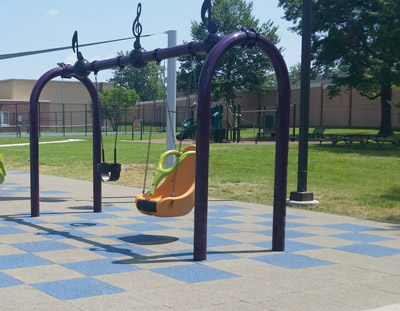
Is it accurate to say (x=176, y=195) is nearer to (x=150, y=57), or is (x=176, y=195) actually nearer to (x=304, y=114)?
(x=150, y=57)

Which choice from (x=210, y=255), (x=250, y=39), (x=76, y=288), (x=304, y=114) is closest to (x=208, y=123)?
(x=250, y=39)

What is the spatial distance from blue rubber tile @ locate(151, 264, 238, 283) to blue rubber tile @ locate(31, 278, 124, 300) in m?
0.70

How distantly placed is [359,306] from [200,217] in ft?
7.11

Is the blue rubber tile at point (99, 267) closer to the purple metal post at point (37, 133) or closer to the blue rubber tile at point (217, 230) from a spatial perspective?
the blue rubber tile at point (217, 230)

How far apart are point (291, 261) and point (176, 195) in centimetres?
206

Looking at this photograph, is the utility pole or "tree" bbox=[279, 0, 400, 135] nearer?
the utility pole

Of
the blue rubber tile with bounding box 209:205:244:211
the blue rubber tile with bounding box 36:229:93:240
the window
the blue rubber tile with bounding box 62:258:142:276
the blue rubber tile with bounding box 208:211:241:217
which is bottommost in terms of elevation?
the blue rubber tile with bounding box 209:205:244:211

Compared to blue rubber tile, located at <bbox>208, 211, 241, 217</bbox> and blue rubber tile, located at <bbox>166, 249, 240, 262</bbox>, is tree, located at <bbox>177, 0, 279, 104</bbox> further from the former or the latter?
blue rubber tile, located at <bbox>166, 249, 240, 262</bbox>

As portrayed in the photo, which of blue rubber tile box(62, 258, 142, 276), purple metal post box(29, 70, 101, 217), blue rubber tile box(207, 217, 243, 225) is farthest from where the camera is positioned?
purple metal post box(29, 70, 101, 217)

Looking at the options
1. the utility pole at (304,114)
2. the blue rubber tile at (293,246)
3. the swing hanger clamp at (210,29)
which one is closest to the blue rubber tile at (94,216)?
the blue rubber tile at (293,246)

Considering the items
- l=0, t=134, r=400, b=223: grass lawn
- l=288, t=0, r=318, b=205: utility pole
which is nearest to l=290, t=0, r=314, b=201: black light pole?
l=288, t=0, r=318, b=205: utility pole

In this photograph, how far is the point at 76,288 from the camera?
197 inches

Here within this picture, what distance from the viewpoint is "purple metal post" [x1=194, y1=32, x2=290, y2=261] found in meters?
6.24

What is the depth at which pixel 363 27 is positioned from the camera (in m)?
32.5
